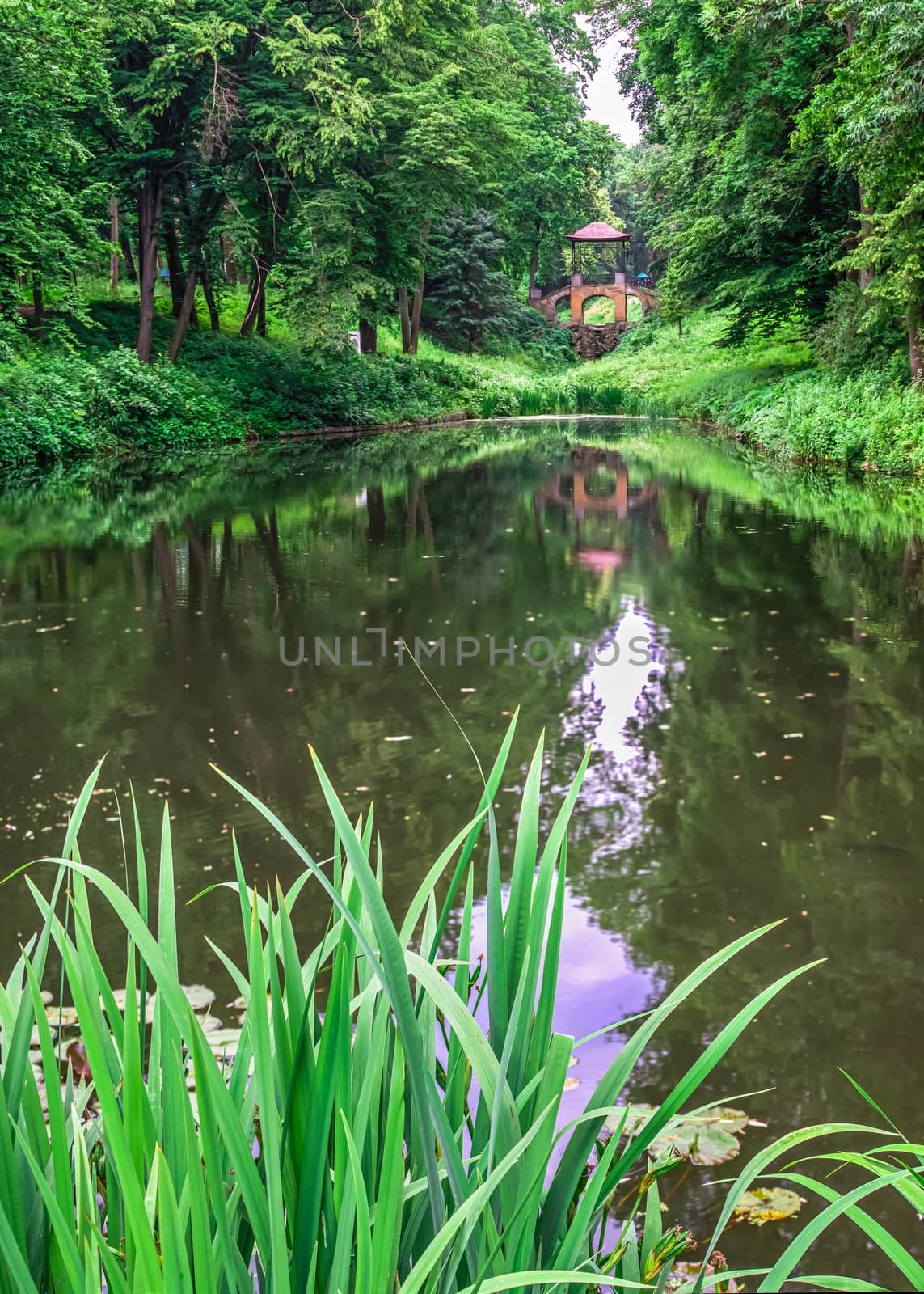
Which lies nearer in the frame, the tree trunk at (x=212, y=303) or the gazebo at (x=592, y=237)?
the tree trunk at (x=212, y=303)

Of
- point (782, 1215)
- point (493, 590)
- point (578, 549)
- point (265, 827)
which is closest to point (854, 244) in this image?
point (578, 549)

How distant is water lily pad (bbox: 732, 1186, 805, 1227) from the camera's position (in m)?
2.37

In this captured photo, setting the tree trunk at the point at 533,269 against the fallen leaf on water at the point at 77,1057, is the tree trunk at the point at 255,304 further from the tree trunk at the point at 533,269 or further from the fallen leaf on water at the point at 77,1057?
the tree trunk at the point at 533,269

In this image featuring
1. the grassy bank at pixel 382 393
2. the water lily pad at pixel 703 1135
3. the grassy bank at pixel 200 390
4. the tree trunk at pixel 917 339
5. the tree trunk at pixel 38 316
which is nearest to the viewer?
the water lily pad at pixel 703 1135

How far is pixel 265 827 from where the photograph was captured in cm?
460

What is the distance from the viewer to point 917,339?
16.7 m

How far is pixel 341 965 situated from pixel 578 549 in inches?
407

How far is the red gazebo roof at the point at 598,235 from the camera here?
5991 cm

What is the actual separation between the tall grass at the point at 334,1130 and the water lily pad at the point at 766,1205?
Result: 89 centimetres

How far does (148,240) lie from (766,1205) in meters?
26.8

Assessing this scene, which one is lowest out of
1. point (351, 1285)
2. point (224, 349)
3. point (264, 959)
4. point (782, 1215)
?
point (782, 1215)

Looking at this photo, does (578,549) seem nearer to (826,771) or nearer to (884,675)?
(884,675)

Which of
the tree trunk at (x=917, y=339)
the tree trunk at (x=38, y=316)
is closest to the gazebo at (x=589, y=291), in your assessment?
the tree trunk at (x=38, y=316)

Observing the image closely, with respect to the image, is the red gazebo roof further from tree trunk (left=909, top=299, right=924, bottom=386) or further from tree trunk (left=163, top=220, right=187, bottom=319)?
tree trunk (left=909, top=299, right=924, bottom=386)
